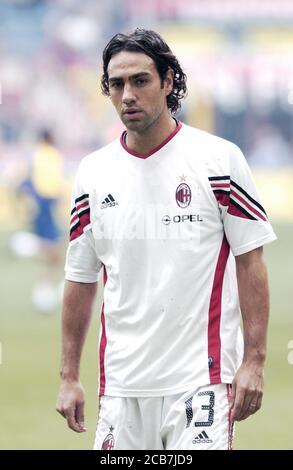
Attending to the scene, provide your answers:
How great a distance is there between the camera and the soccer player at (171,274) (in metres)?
4.76

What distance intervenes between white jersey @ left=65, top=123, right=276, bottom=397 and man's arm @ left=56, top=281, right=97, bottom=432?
0.14 meters

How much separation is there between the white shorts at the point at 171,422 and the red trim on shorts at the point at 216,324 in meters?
0.06

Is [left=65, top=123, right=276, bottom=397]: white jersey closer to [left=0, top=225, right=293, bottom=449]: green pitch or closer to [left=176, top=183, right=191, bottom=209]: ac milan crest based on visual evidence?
[left=176, top=183, right=191, bottom=209]: ac milan crest

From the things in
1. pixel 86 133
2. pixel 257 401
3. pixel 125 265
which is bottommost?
pixel 257 401

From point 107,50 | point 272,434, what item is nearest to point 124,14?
point 272,434

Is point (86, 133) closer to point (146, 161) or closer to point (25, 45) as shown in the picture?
point (25, 45)

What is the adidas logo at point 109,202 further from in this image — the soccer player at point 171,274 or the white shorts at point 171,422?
the white shorts at point 171,422

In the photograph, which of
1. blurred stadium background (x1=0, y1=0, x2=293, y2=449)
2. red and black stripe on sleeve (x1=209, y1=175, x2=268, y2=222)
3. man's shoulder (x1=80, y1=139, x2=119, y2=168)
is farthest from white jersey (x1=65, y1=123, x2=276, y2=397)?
blurred stadium background (x1=0, y1=0, x2=293, y2=449)

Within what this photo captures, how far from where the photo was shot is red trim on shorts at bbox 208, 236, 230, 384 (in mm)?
4812

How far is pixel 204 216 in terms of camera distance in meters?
4.83

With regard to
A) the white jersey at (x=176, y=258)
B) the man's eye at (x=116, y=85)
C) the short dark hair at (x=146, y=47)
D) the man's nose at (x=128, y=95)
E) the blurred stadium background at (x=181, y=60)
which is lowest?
the white jersey at (x=176, y=258)

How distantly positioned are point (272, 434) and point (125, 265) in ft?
12.8

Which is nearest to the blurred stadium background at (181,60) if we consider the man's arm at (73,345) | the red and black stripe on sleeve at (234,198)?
the man's arm at (73,345)

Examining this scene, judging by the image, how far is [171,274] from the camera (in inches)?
189
